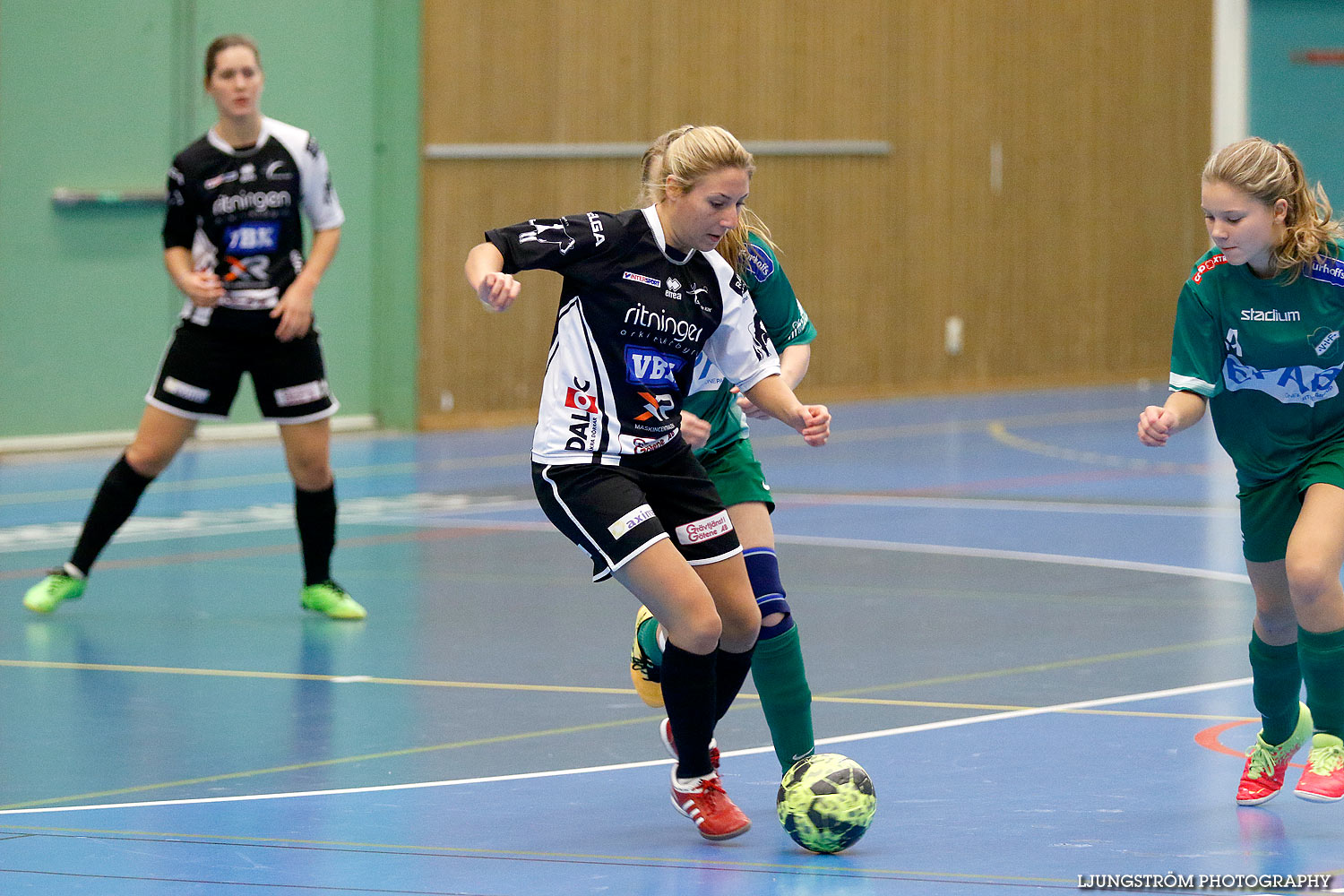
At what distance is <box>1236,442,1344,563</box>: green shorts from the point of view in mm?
4672

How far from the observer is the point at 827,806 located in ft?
14.1

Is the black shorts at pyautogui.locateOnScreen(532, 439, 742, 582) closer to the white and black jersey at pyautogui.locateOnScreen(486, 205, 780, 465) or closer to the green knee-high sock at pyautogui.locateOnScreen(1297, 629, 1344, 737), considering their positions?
the white and black jersey at pyautogui.locateOnScreen(486, 205, 780, 465)

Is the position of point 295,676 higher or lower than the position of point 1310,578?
lower

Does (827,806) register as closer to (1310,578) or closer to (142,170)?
(1310,578)

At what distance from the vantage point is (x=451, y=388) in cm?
1505

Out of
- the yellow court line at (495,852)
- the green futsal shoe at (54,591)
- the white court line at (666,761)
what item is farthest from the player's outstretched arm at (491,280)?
the green futsal shoe at (54,591)

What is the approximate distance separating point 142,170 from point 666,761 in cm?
908

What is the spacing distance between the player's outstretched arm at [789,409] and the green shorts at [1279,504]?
1.03 meters

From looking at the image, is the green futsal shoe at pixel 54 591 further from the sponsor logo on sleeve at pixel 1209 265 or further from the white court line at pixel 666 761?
the sponsor logo on sleeve at pixel 1209 265

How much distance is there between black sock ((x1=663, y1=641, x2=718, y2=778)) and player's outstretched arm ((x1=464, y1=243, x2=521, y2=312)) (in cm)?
88

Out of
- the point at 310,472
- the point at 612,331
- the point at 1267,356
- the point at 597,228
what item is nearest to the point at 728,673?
the point at 612,331

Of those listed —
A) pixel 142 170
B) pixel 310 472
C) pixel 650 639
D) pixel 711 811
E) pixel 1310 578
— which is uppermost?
pixel 142 170

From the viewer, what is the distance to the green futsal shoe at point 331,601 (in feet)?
24.5

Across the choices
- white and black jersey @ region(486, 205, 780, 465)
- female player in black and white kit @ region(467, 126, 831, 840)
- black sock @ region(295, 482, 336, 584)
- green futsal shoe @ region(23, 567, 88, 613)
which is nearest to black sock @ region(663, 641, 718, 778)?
female player in black and white kit @ region(467, 126, 831, 840)
